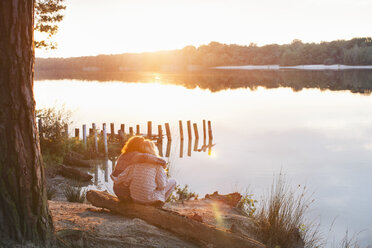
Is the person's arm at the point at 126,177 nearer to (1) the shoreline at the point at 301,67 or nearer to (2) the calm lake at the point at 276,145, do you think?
(2) the calm lake at the point at 276,145

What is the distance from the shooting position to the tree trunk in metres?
3.54

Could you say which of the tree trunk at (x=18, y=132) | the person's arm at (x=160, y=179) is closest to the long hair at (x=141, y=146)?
the person's arm at (x=160, y=179)

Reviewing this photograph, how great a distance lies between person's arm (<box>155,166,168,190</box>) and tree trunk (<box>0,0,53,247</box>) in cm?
187

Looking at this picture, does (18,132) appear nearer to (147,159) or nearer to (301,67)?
(147,159)

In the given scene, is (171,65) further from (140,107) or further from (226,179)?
(226,179)

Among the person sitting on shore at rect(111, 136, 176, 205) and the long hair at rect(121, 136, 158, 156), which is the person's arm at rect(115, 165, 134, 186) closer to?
the person sitting on shore at rect(111, 136, 176, 205)

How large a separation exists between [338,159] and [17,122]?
18656 mm

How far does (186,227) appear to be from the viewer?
4965 mm

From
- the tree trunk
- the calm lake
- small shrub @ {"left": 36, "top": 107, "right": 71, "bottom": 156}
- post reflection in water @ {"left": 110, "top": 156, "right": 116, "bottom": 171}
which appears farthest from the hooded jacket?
small shrub @ {"left": 36, "top": 107, "right": 71, "bottom": 156}

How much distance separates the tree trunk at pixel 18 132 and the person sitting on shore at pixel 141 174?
168cm

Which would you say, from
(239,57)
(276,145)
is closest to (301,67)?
(239,57)

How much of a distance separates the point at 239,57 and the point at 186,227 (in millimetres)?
152785

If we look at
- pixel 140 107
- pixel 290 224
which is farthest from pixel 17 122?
pixel 140 107

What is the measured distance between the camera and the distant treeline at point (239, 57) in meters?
121
